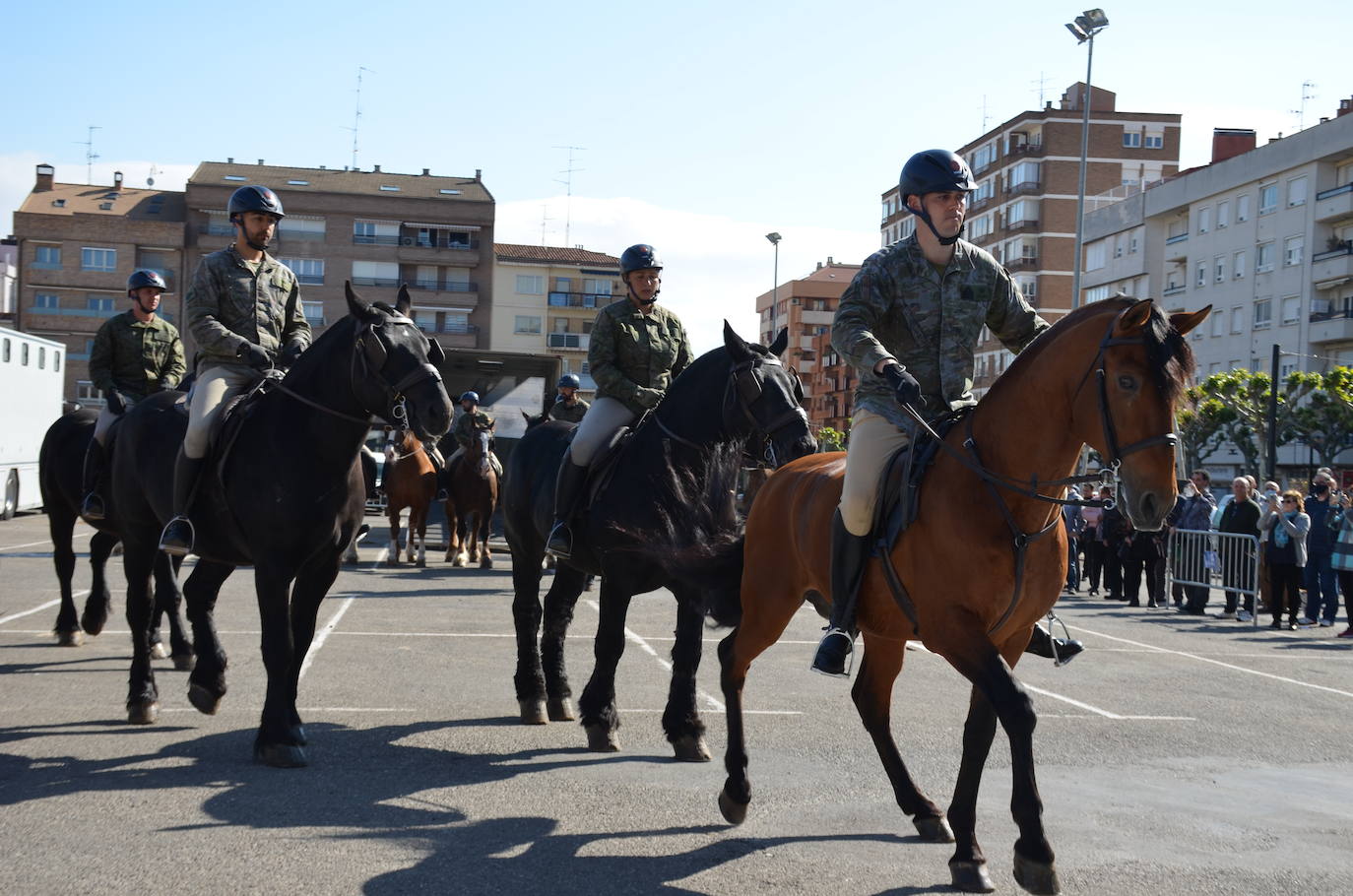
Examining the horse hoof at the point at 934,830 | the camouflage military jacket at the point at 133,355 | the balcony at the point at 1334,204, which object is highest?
the balcony at the point at 1334,204

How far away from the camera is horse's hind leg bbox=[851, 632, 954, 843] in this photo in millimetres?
6156

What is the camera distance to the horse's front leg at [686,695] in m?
7.75

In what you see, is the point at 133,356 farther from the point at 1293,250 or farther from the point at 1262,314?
the point at 1262,314

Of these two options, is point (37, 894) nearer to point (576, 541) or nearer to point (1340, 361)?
point (576, 541)

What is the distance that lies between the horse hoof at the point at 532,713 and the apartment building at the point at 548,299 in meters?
99.3

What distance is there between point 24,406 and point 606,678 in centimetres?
3209

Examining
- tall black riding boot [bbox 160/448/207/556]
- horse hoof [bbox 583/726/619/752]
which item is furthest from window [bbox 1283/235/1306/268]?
tall black riding boot [bbox 160/448/207/556]

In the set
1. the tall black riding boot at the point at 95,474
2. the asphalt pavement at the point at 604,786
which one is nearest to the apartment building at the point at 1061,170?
the asphalt pavement at the point at 604,786

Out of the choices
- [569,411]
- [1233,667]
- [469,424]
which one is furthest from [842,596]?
[469,424]

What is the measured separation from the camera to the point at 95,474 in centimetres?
1076

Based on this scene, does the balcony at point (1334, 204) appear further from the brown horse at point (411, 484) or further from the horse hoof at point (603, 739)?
the horse hoof at point (603, 739)

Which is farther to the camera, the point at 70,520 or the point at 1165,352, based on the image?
the point at 70,520

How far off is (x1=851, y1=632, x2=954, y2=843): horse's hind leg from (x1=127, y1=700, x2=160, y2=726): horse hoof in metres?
4.43

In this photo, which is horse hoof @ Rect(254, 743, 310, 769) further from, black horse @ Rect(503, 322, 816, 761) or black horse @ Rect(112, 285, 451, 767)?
black horse @ Rect(503, 322, 816, 761)
